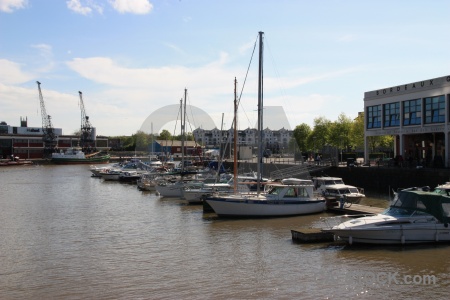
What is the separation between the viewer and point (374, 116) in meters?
65.1

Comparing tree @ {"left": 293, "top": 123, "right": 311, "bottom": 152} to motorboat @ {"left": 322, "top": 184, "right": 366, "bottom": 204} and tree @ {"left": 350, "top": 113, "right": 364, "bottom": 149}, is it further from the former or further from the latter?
motorboat @ {"left": 322, "top": 184, "right": 366, "bottom": 204}

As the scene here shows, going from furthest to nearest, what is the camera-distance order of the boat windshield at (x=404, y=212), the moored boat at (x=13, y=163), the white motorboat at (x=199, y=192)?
the moored boat at (x=13, y=163) < the white motorboat at (x=199, y=192) < the boat windshield at (x=404, y=212)

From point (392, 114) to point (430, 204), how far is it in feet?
127

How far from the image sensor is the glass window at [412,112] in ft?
184

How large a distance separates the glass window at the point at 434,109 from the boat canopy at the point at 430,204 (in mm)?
31084

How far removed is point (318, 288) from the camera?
18781 millimetres

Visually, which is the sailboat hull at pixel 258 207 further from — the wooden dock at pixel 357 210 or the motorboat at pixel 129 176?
the motorboat at pixel 129 176

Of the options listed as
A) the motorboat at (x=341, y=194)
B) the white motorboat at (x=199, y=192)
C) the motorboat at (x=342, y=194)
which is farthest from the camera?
the white motorboat at (x=199, y=192)

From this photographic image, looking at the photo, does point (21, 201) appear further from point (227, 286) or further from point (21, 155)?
point (21, 155)

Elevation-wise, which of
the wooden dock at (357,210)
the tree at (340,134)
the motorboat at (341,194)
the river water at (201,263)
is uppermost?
the tree at (340,134)

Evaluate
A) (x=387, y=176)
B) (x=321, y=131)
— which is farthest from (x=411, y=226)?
(x=321, y=131)

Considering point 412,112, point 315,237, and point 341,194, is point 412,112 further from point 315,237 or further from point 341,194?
point 315,237

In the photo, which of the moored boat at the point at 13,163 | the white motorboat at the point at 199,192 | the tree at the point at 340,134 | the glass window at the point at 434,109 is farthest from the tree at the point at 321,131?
the moored boat at the point at 13,163

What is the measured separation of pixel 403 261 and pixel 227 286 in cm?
881
